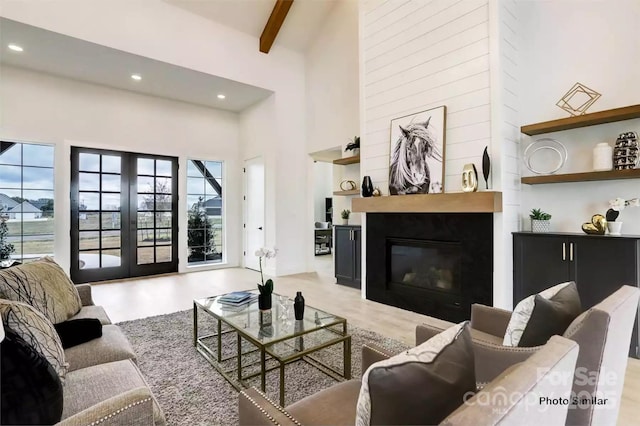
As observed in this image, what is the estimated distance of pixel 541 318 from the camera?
50.3 inches

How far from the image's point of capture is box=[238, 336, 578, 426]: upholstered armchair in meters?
0.59

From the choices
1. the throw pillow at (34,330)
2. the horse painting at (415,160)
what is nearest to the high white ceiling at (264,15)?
the horse painting at (415,160)

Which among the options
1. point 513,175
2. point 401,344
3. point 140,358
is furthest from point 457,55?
point 140,358

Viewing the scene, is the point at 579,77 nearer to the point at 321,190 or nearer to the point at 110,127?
the point at 110,127

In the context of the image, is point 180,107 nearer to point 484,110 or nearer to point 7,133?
point 7,133

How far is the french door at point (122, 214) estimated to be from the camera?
540cm

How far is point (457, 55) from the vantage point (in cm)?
Answer: 350

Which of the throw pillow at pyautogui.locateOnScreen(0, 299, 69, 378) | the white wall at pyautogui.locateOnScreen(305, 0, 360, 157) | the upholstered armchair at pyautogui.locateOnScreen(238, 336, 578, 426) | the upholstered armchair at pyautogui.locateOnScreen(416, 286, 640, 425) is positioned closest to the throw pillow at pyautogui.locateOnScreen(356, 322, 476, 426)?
the upholstered armchair at pyautogui.locateOnScreen(238, 336, 578, 426)

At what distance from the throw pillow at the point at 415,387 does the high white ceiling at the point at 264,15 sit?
5.90m

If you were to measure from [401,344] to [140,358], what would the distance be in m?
2.19

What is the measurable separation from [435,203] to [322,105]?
135 inches

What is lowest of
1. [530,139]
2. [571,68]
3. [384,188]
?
[384,188]

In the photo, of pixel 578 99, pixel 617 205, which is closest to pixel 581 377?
pixel 617 205

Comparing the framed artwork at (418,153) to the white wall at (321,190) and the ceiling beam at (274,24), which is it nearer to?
the ceiling beam at (274,24)
